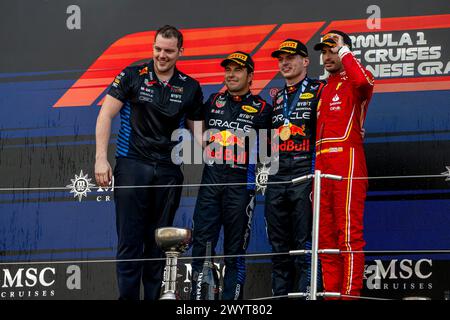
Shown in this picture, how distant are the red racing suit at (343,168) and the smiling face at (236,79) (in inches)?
23.1

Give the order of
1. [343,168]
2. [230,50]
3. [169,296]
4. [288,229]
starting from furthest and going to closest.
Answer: [230,50] < [288,229] < [343,168] < [169,296]

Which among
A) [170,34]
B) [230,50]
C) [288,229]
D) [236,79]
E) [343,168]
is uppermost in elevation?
[230,50]

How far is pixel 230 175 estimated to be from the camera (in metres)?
5.91

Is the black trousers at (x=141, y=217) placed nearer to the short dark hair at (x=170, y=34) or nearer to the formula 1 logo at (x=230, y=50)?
the short dark hair at (x=170, y=34)

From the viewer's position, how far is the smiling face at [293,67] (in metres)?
5.93

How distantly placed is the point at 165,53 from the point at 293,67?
77cm

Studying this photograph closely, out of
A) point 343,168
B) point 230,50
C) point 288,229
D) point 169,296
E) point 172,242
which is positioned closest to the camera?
point 169,296

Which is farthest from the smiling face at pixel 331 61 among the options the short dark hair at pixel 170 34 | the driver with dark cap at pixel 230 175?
the short dark hair at pixel 170 34

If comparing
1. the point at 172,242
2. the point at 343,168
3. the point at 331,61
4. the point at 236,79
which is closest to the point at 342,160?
the point at 343,168

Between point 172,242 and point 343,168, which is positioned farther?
point 343,168

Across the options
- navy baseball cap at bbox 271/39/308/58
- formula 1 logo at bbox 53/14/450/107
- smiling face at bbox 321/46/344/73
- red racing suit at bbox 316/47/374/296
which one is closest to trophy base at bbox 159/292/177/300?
red racing suit at bbox 316/47/374/296

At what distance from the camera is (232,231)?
5.82 metres

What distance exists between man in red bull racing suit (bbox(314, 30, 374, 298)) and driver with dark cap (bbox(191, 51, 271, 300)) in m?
0.52

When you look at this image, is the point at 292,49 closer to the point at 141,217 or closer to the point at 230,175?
the point at 230,175
